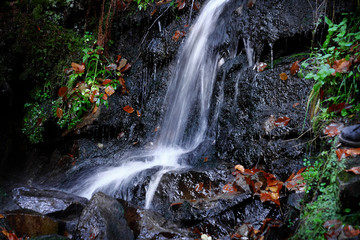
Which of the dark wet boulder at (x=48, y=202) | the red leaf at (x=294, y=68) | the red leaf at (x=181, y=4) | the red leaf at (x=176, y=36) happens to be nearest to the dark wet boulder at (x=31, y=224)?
the dark wet boulder at (x=48, y=202)

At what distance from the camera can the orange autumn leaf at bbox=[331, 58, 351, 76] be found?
9.15 ft

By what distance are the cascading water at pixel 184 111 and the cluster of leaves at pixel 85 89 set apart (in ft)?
4.59

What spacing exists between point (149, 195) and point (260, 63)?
2.68 meters

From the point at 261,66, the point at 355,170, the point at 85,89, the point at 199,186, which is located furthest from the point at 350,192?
the point at 85,89

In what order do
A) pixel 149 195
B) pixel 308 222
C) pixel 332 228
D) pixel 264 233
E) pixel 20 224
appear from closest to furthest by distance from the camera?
pixel 332 228 → pixel 308 222 → pixel 264 233 → pixel 20 224 → pixel 149 195

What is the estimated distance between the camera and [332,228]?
1976mm

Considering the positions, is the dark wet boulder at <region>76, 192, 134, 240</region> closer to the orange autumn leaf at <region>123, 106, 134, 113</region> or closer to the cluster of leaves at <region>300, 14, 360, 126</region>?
the cluster of leaves at <region>300, 14, 360, 126</region>

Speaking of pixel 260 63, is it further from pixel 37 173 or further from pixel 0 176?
pixel 0 176

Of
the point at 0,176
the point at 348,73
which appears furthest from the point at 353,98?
the point at 0,176

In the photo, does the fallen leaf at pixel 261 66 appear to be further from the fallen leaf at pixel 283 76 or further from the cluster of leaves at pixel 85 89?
the cluster of leaves at pixel 85 89

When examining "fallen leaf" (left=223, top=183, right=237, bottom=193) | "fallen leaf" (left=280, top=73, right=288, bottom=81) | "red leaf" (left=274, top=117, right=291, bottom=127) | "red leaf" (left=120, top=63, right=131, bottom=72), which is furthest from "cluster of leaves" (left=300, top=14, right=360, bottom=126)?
"red leaf" (left=120, top=63, right=131, bottom=72)

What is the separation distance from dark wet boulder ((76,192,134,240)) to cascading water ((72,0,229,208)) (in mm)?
1090

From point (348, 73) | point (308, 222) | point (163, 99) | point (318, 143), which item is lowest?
point (308, 222)

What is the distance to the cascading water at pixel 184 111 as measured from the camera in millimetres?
4254
